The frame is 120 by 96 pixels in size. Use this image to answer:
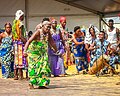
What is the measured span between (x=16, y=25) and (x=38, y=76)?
226 cm

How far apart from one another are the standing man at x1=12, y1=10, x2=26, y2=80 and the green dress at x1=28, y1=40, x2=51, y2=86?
1.75 meters

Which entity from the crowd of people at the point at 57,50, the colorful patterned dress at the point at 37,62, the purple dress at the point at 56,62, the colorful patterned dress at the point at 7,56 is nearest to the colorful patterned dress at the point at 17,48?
the crowd of people at the point at 57,50

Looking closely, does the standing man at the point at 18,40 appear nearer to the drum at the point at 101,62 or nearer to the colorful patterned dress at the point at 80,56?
the drum at the point at 101,62

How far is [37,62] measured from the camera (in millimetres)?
8289

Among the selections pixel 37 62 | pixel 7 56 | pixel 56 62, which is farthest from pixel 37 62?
pixel 56 62

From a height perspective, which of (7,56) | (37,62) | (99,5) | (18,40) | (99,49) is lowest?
(37,62)

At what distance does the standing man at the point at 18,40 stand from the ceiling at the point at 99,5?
10919mm

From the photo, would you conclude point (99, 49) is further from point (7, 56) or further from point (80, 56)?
point (7, 56)

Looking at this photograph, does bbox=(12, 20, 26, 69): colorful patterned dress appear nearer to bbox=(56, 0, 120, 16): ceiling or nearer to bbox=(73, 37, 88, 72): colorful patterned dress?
bbox=(73, 37, 88, 72): colorful patterned dress

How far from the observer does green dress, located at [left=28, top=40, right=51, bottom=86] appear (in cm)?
827

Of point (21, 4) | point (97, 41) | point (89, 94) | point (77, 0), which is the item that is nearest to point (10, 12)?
point (21, 4)

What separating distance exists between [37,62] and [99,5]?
15.4 m

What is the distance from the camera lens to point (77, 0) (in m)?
24.2

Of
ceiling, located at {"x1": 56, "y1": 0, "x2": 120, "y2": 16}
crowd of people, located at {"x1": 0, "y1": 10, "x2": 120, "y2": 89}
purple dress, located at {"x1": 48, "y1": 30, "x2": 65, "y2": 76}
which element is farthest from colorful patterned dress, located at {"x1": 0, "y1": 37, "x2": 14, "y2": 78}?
ceiling, located at {"x1": 56, "y1": 0, "x2": 120, "y2": 16}
